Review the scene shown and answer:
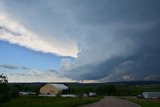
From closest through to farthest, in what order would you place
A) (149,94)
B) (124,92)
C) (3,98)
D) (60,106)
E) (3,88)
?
(60,106), (3,98), (3,88), (149,94), (124,92)

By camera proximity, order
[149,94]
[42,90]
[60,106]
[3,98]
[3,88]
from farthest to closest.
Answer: [42,90], [149,94], [3,88], [3,98], [60,106]

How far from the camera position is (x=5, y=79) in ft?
225

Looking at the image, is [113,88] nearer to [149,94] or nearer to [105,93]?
[105,93]

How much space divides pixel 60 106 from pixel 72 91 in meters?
115

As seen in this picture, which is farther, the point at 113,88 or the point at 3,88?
the point at 113,88

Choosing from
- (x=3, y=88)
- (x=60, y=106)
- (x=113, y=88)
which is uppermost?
(x=113, y=88)

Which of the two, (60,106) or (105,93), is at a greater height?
(105,93)

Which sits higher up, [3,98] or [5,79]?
[5,79]

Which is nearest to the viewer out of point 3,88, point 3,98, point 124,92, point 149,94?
point 3,98

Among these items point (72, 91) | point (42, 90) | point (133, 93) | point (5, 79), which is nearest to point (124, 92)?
point (133, 93)

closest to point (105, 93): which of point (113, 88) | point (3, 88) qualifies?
point (113, 88)

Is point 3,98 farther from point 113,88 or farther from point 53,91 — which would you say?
point 113,88

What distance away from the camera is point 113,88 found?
179 metres

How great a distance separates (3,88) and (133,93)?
117184mm
